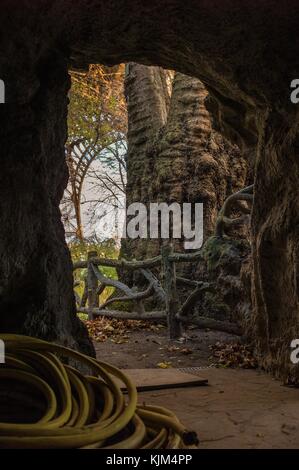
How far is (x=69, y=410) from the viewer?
95.2 inches

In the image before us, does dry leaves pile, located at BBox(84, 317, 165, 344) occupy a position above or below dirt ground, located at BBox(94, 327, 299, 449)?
below

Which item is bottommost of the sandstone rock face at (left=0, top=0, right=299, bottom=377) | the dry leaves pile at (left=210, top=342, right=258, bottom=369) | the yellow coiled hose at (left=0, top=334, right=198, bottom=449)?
the dry leaves pile at (left=210, top=342, right=258, bottom=369)

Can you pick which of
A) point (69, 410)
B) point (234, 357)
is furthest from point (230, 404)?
point (234, 357)

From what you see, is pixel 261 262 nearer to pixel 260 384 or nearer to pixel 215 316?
pixel 260 384

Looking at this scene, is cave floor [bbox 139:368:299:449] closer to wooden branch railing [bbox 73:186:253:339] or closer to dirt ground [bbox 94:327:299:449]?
dirt ground [bbox 94:327:299:449]

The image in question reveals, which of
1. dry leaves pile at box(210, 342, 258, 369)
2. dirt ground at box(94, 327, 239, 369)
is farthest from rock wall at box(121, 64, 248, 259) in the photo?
dry leaves pile at box(210, 342, 258, 369)

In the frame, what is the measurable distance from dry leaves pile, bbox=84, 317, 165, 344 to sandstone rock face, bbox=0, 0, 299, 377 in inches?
154

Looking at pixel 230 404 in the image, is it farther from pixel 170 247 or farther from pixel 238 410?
pixel 170 247

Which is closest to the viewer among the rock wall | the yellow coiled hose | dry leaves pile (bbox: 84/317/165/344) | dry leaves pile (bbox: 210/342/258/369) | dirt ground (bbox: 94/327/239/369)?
the yellow coiled hose

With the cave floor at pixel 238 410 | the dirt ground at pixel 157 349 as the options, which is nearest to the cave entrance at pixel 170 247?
the dirt ground at pixel 157 349

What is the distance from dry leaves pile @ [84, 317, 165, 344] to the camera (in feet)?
26.5

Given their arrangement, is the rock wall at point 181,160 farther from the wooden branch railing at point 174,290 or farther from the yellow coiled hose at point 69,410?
the yellow coiled hose at point 69,410

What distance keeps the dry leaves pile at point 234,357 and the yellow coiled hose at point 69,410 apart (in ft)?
9.80

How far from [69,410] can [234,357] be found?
3845 mm
